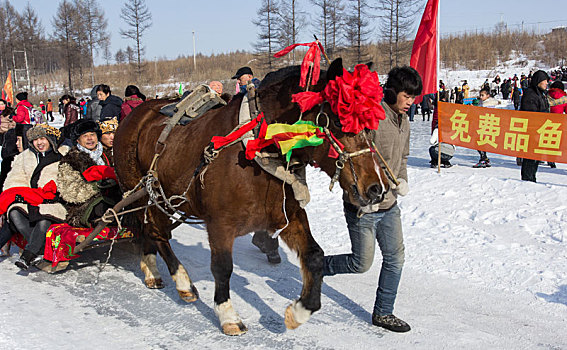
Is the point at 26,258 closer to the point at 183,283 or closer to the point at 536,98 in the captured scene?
the point at 183,283

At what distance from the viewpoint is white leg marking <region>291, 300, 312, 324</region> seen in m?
3.47

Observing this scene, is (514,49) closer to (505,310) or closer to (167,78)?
(167,78)

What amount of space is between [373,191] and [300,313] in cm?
112

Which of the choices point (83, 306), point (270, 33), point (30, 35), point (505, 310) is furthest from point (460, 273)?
point (30, 35)

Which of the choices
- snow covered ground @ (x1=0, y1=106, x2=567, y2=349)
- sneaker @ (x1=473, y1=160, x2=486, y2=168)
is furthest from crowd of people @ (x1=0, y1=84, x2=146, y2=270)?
sneaker @ (x1=473, y1=160, x2=486, y2=168)

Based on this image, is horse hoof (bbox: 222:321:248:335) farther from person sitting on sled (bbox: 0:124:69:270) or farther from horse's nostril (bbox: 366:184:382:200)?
person sitting on sled (bbox: 0:124:69:270)

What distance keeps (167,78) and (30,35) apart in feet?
64.9

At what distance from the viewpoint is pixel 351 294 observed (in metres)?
4.46

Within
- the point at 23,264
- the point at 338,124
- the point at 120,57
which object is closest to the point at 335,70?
the point at 338,124

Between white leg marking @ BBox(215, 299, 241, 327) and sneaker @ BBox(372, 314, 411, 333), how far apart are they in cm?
108

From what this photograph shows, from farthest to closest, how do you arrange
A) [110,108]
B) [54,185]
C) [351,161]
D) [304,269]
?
[110,108]
[54,185]
[304,269]
[351,161]

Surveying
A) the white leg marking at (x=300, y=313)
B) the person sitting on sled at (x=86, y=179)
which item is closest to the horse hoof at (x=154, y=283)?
the person sitting on sled at (x=86, y=179)

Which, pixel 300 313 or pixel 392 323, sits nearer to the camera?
pixel 300 313

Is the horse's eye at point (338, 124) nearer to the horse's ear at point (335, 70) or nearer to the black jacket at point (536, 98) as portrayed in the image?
the horse's ear at point (335, 70)
